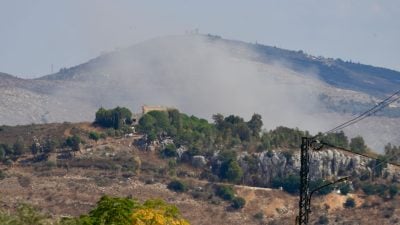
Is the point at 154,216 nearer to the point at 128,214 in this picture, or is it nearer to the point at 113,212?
the point at 128,214

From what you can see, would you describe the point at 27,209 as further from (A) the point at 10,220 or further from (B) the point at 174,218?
(B) the point at 174,218

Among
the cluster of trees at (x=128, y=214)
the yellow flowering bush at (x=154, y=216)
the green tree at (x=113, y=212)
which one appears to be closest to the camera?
the cluster of trees at (x=128, y=214)

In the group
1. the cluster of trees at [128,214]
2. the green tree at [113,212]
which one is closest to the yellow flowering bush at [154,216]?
→ the cluster of trees at [128,214]

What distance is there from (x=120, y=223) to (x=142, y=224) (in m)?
2.25

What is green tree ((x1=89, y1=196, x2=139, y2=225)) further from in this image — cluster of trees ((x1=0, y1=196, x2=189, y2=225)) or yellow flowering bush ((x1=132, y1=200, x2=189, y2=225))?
yellow flowering bush ((x1=132, y1=200, x2=189, y2=225))

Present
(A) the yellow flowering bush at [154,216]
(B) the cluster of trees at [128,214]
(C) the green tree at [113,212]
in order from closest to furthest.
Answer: (B) the cluster of trees at [128,214] < (C) the green tree at [113,212] < (A) the yellow flowering bush at [154,216]

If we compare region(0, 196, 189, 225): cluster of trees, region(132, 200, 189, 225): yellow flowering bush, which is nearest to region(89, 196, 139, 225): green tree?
region(0, 196, 189, 225): cluster of trees

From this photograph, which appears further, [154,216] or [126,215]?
[154,216]

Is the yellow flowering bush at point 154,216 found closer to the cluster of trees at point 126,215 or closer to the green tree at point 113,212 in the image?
the cluster of trees at point 126,215

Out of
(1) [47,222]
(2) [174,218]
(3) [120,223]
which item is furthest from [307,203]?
(2) [174,218]

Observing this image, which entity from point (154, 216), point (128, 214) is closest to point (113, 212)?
point (128, 214)

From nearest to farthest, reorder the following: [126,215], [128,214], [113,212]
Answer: [126,215]
[128,214]
[113,212]

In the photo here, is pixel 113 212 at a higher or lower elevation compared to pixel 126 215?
higher

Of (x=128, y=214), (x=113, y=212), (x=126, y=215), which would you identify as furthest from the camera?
(x=113, y=212)
